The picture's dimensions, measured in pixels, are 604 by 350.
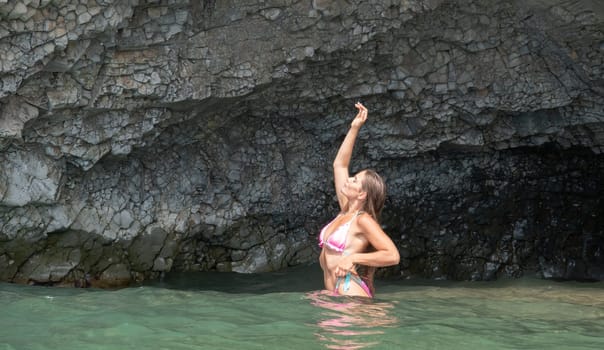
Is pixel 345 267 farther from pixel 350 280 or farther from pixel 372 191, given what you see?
pixel 372 191

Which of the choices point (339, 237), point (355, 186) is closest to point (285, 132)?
point (355, 186)

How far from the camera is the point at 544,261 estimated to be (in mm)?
9695

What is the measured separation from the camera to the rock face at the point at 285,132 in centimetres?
727

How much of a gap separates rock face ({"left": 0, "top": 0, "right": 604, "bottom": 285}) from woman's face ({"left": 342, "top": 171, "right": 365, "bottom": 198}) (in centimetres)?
163

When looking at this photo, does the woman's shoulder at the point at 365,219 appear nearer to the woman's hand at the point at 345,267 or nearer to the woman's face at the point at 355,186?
the woman's face at the point at 355,186

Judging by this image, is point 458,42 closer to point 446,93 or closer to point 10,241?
point 446,93

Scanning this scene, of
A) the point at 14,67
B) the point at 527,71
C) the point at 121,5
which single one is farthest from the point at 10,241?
the point at 527,71

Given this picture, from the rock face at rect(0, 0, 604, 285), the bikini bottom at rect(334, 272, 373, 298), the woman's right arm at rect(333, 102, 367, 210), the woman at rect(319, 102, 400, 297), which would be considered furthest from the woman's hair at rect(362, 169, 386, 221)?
the rock face at rect(0, 0, 604, 285)

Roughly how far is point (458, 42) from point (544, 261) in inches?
124

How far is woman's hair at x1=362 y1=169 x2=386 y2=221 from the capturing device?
21.6 feet

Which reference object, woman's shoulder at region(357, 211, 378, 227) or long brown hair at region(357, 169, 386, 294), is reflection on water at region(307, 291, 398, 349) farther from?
woman's shoulder at region(357, 211, 378, 227)

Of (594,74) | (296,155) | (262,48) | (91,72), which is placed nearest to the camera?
(91,72)

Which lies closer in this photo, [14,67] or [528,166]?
[14,67]

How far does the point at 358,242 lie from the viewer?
657 cm
